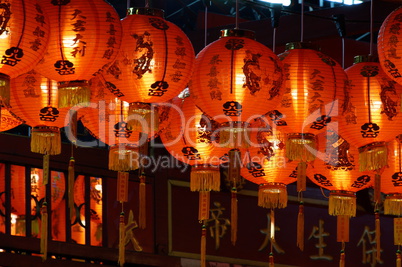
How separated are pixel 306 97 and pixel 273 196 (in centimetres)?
99

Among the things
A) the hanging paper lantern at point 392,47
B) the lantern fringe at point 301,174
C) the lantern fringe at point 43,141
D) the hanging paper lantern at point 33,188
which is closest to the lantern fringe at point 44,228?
the lantern fringe at point 43,141

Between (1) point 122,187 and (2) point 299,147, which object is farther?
(1) point 122,187

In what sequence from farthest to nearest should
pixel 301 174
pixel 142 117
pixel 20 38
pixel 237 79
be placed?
pixel 301 174 < pixel 142 117 < pixel 237 79 < pixel 20 38

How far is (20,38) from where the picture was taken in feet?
17.5

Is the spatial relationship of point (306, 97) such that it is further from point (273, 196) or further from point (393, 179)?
point (393, 179)

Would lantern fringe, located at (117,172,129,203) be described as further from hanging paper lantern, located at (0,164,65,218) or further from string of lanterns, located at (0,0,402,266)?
hanging paper lantern, located at (0,164,65,218)

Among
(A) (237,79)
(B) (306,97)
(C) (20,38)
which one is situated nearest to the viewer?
(C) (20,38)

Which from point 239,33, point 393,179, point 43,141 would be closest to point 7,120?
point 43,141

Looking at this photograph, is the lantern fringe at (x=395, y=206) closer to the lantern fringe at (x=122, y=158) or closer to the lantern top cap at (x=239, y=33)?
the lantern top cap at (x=239, y=33)

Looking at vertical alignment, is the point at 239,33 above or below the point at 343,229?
above

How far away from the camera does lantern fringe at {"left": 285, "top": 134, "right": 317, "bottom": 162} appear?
21.0 feet

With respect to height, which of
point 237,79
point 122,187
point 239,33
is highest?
point 239,33

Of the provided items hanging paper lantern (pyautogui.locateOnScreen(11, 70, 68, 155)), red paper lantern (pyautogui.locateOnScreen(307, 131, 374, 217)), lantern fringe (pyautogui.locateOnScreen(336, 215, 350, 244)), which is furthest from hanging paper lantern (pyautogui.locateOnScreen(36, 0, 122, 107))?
lantern fringe (pyautogui.locateOnScreen(336, 215, 350, 244))

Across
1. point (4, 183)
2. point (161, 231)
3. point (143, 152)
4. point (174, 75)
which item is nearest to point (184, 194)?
point (161, 231)
